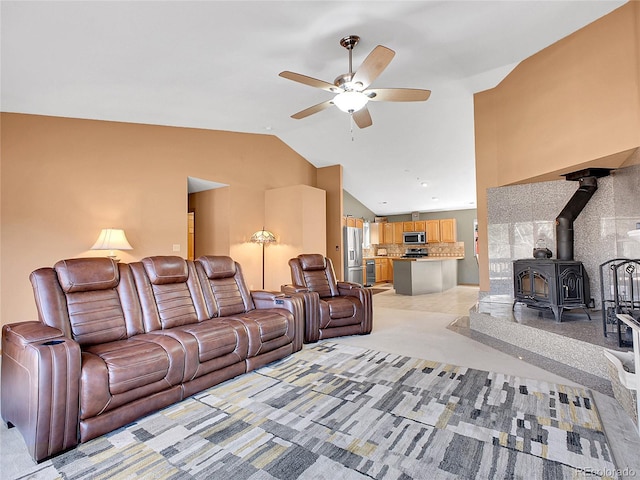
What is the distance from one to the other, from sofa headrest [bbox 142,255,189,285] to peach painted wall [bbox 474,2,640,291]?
4083 mm

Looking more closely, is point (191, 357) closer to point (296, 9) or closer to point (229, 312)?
point (229, 312)

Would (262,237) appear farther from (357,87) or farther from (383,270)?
(383,270)

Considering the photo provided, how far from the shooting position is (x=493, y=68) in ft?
13.0

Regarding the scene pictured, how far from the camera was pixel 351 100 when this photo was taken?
9.45 feet

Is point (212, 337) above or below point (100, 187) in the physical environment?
below

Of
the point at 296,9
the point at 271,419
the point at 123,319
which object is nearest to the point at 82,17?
the point at 296,9

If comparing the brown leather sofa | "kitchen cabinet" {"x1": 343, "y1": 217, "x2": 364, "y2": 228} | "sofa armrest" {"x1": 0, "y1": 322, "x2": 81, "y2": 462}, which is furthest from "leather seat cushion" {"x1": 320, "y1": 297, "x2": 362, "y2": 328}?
"kitchen cabinet" {"x1": 343, "y1": 217, "x2": 364, "y2": 228}

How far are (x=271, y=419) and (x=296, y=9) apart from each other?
123 inches

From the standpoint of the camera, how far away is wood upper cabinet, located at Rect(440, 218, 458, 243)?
9812mm

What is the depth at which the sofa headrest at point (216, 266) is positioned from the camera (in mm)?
3365

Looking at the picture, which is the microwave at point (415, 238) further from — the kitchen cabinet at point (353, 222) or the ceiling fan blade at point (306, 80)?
the ceiling fan blade at point (306, 80)

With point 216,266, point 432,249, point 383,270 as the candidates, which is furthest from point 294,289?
point 432,249

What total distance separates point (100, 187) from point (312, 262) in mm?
3147

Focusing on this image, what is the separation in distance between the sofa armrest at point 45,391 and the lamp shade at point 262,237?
167 inches
